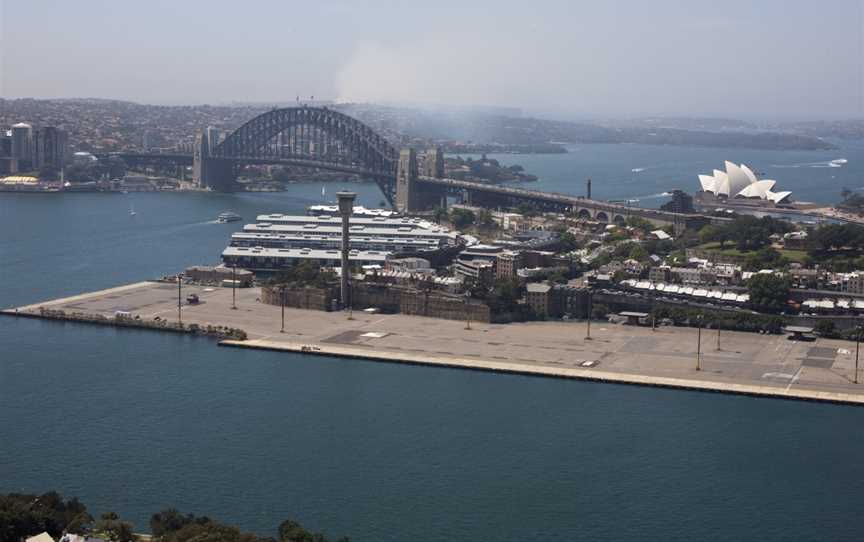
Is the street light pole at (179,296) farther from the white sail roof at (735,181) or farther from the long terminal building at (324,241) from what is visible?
the white sail roof at (735,181)

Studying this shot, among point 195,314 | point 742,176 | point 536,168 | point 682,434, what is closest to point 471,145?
point 536,168

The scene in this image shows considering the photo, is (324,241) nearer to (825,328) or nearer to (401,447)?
(825,328)

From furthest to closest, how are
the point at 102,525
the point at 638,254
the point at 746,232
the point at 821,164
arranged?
the point at 821,164 → the point at 746,232 → the point at 638,254 → the point at 102,525

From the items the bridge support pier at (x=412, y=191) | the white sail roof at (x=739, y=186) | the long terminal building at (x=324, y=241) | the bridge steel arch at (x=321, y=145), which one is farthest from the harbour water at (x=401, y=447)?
the bridge steel arch at (x=321, y=145)

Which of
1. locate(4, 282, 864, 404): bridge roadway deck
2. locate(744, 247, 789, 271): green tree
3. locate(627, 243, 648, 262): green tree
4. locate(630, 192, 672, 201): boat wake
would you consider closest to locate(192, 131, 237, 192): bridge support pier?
locate(630, 192, 672, 201): boat wake

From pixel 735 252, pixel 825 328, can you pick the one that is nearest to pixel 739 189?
pixel 735 252

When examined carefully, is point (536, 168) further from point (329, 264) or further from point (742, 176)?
point (329, 264)
